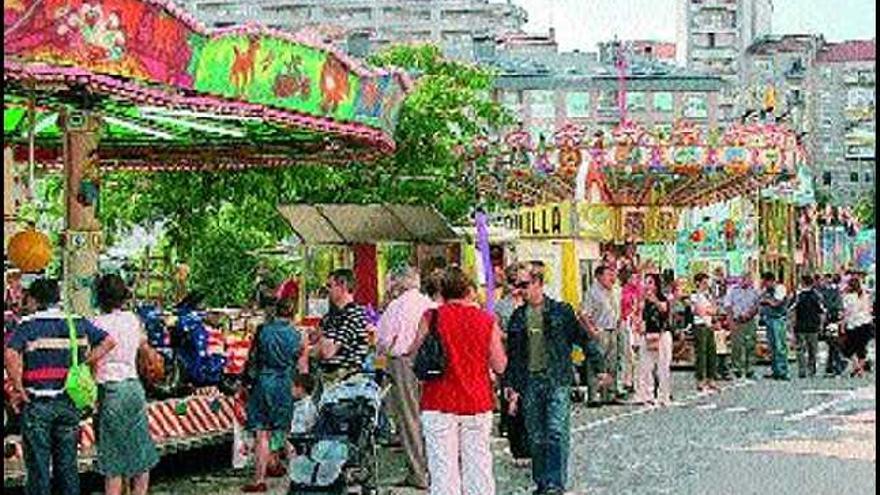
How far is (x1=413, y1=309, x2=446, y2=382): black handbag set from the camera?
11.8 meters

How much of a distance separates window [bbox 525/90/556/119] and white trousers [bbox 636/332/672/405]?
306ft

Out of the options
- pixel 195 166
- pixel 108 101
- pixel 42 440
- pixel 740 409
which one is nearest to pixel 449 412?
pixel 42 440

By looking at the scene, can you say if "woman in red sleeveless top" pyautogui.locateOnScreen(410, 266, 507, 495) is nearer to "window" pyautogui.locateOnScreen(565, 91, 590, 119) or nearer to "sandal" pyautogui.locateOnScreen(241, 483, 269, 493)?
"sandal" pyautogui.locateOnScreen(241, 483, 269, 493)

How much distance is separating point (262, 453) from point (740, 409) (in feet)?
31.9

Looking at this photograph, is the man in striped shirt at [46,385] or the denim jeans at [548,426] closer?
the man in striped shirt at [46,385]

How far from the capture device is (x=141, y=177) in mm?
41219

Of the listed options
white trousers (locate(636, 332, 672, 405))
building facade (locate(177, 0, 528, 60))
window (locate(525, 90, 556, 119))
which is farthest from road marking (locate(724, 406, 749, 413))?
building facade (locate(177, 0, 528, 60))

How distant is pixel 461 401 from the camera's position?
1172 cm

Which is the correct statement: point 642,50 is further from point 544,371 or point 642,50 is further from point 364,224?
point 544,371

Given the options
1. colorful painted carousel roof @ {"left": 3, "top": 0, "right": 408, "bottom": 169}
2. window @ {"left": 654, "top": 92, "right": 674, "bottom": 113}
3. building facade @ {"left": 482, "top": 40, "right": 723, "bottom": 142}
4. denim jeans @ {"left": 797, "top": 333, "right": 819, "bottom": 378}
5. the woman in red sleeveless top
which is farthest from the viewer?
window @ {"left": 654, "top": 92, "right": 674, "bottom": 113}

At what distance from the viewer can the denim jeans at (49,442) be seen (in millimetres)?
11312

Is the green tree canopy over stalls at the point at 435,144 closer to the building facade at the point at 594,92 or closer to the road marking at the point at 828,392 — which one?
the road marking at the point at 828,392

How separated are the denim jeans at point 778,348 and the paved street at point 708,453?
12.7 ft

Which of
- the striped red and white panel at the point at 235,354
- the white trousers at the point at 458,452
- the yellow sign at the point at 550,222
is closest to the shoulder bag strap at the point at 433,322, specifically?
the white trousers at the point at 458,452
